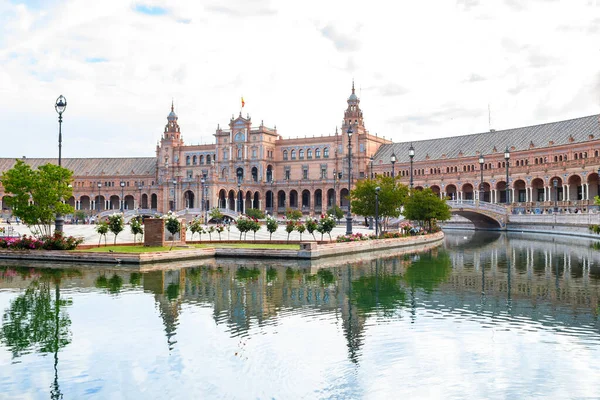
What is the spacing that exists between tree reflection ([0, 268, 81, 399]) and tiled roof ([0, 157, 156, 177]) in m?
117

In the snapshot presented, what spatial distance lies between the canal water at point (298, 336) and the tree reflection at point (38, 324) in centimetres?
5

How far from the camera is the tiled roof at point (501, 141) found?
88.2 meters

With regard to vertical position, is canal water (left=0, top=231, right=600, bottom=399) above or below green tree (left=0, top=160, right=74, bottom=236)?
below

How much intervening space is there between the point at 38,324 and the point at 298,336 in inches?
300

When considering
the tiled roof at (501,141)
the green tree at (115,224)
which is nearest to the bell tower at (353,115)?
the tiled roof at (501,141)

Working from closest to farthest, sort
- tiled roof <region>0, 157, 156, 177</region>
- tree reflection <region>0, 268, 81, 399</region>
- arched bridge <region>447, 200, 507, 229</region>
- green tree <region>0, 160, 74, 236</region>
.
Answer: tree reflection <region>0, 268, 81, 399</region> < green tree <region>0, 160, 74, 236</region> < arched bridge <region>447, 200, 507, 229</region> < tiled roof <region>0, 157, 156, 177</region>

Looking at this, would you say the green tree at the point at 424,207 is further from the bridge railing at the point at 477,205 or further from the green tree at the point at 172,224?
the green tree at the point at 172,224

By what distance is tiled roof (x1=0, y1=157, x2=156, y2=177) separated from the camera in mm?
139250

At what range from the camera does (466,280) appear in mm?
27000

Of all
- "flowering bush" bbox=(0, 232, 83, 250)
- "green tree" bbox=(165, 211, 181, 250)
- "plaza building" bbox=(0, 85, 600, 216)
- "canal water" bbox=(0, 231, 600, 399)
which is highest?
"plaza building" bbox=(0, 85, 600, 216)

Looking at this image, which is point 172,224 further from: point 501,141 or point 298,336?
point 501,141

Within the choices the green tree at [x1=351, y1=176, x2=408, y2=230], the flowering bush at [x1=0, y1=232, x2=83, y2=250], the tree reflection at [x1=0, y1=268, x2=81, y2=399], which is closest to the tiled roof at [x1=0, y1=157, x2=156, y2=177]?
the green tree at [x1=351, y1=176, x2=408, y2=230]

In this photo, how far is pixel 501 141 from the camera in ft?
336

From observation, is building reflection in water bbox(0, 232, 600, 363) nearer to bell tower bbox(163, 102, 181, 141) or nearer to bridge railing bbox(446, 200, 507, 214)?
bridge railing bbox(446, 200, 507, 214)
